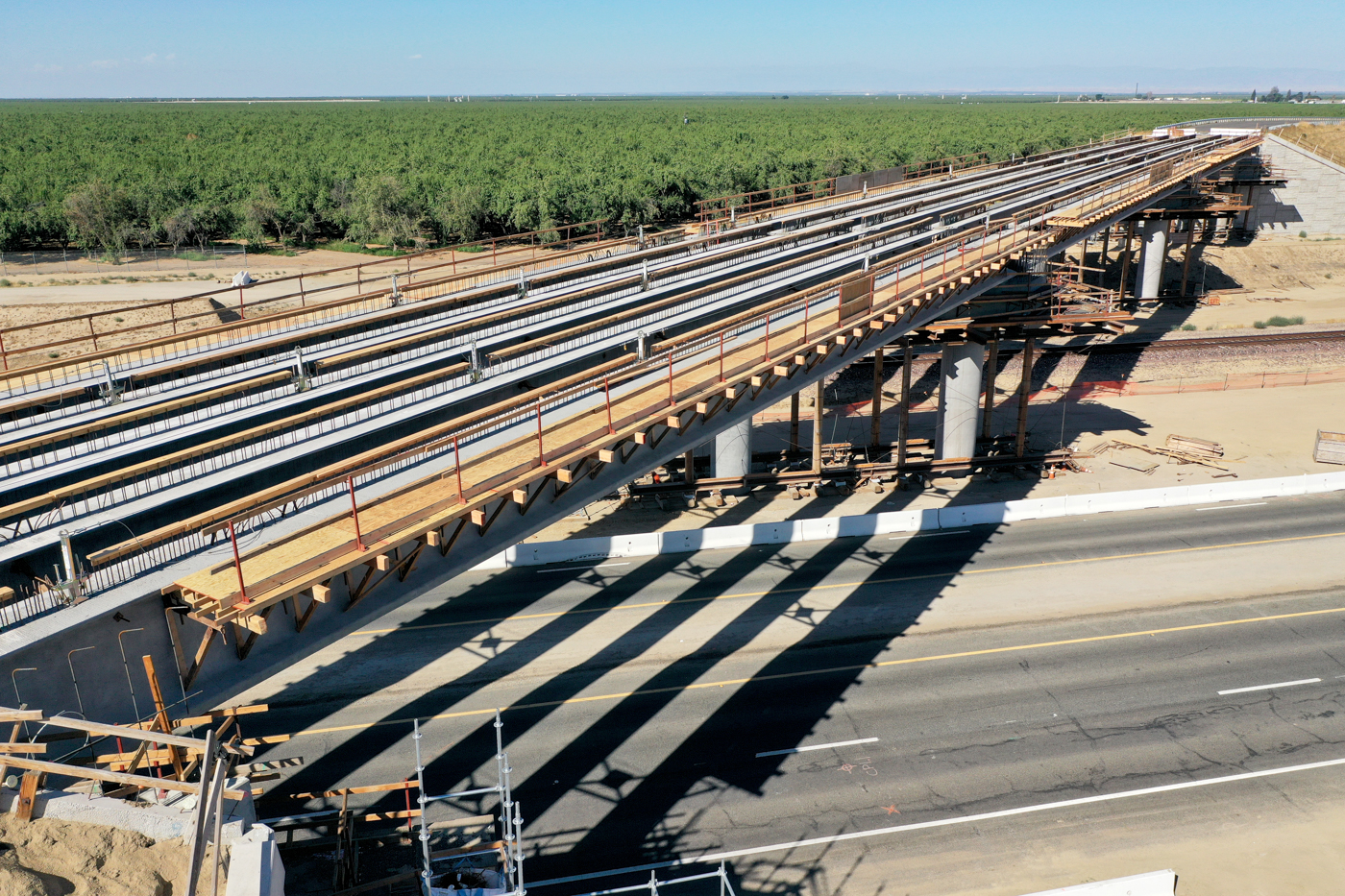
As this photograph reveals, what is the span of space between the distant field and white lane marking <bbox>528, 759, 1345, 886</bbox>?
55778 mm

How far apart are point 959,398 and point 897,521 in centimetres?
548

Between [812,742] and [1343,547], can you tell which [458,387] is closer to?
[812,742]

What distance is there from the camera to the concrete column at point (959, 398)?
97.3 feet

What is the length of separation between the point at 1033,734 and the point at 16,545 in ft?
55.0

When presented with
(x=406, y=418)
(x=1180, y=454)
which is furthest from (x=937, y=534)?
(x=406, y=418)

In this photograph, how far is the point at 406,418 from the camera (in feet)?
57.2

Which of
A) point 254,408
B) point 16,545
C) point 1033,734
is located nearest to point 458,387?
point 254,408

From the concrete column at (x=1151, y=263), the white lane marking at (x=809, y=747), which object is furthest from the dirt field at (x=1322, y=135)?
the white lane marking at (x=809, y=747)

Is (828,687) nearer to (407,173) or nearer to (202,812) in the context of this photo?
(202,812)

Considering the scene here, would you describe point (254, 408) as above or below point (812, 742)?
above

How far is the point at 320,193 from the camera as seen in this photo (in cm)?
7044

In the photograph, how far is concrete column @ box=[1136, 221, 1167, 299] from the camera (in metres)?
52.3

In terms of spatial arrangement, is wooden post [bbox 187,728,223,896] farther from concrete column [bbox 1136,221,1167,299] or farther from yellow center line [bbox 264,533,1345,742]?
concrete column [bbox 1136,221,1167,299]

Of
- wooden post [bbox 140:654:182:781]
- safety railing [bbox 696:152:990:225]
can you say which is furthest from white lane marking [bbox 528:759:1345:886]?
safety railing [bbox 696:152:990:225]
